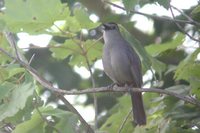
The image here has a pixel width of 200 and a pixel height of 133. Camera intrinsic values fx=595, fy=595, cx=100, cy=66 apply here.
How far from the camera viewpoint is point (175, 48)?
430cm

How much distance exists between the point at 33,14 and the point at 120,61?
1224 mm

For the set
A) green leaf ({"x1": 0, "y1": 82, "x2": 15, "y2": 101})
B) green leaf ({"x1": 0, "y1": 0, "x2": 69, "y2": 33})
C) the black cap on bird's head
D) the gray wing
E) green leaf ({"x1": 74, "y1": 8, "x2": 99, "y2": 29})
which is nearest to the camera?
green leaf ({"x1": 0, "y1": 82, "x2": 15, "y2": 101})

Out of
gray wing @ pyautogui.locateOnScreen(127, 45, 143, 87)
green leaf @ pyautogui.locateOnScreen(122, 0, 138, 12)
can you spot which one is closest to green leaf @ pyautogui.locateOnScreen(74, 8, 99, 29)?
green leaf @ pyautogui.locateOnScreen(122, 0, 138, 12)

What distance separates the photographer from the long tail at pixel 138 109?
13.5 feet

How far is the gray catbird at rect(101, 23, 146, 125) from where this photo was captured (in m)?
4.51

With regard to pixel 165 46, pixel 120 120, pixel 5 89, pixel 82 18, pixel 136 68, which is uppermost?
pixel 82 18

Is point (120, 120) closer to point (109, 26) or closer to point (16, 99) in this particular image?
point (109, 26)

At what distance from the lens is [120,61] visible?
4590 mm

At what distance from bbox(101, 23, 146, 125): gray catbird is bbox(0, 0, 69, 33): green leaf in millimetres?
968

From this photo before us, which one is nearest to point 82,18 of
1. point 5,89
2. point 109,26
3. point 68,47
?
point 68,47

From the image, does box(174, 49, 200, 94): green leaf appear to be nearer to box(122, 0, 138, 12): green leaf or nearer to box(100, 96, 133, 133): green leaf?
box(100, 96, 133, 133): green leaf

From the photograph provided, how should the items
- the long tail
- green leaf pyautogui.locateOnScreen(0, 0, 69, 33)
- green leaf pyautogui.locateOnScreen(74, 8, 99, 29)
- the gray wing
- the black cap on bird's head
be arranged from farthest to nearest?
1. the black cap on bird's head
2. the gray wing
3. the long tail
4. green leaf pyautogui.locateOnScreen(74, 8, 99, 29)
5. green leaf pyautogui.locateOnScreen(0, 0, 69, 33)

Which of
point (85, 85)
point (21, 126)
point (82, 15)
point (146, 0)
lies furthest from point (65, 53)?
point (85, 85)

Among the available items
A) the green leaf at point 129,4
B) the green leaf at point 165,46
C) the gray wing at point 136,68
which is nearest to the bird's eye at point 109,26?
the gray wing at point 136,68
